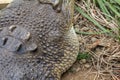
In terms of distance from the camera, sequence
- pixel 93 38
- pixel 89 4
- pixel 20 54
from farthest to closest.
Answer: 1. pixel 89 4
2. pixel 93 38
3. pixel 20 54

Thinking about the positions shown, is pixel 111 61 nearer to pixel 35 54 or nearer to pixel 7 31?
pixel 35 54

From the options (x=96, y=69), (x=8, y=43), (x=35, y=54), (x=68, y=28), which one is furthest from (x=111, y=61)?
(x=8, y=43)

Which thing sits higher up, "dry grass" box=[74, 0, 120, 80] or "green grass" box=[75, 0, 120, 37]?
"green grass" box=[75, 0, 120, 37]

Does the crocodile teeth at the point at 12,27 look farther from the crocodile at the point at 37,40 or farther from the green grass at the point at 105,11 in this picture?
the green grass at the point at 105,11

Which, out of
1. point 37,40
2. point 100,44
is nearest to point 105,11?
point 100,44

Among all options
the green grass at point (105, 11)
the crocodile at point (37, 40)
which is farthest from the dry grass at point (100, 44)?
the crocodile at point (37, 40)

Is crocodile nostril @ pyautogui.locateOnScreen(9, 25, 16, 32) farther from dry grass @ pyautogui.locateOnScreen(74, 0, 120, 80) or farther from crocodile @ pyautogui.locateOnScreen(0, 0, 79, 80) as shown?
dry grass @ pyautogui.locateOnScreen(74, 0, 120, 80)

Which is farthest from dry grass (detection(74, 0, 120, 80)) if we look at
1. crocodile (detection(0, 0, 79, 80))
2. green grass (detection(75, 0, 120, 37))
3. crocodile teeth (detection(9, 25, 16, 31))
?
crocodile teeth (detection(9, 25, 16, 31))

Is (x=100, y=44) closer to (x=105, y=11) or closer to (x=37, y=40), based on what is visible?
(x=105, y=11)
